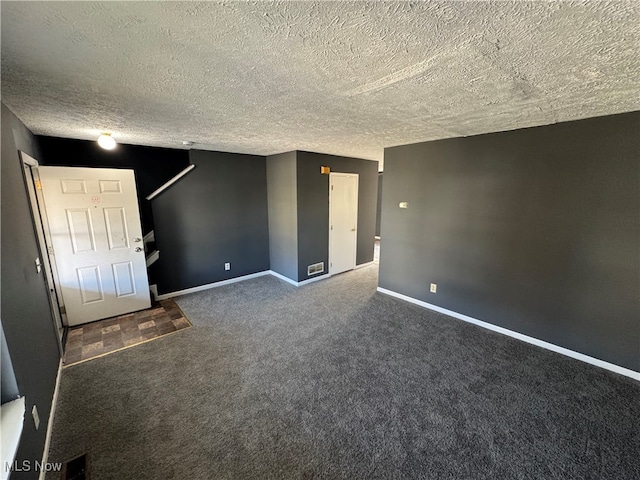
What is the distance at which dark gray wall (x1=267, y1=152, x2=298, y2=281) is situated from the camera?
428 centimetres

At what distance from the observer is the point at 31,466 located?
1350 millimetres

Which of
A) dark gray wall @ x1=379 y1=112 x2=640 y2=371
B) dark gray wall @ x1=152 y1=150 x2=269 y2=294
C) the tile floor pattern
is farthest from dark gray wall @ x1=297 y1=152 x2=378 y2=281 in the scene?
the tile floor pattern

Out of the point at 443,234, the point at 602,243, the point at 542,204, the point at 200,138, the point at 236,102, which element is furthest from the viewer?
the point at 443,234

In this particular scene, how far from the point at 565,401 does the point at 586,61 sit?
2374 millimetres

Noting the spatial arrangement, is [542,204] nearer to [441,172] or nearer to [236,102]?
[441,172]

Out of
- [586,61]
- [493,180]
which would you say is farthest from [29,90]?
[493,180]

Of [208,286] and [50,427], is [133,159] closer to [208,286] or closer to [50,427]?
[208,286]

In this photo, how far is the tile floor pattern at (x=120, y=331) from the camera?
2.70m

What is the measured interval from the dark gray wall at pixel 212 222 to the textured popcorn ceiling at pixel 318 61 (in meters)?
1.73

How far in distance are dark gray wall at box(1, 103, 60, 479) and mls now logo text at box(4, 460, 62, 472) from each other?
0.08 ft

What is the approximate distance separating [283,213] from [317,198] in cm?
66

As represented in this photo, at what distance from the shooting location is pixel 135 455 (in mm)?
1624

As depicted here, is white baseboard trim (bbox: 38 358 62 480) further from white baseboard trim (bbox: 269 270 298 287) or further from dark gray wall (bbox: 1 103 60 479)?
white baseboard trim (bbox: 269 270 298 287)

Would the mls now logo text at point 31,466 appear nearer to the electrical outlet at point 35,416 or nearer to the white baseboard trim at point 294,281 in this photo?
the electrical outlet at point 35,416
